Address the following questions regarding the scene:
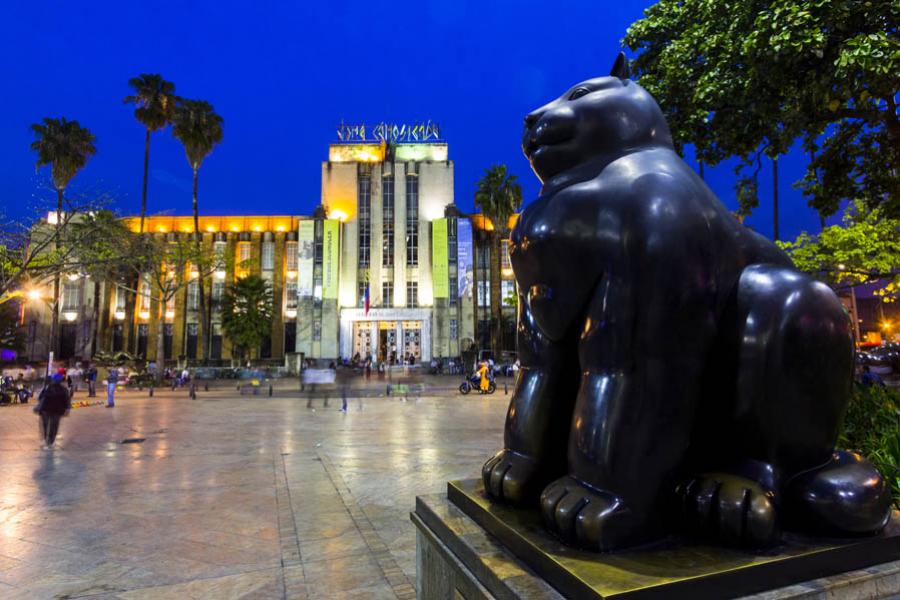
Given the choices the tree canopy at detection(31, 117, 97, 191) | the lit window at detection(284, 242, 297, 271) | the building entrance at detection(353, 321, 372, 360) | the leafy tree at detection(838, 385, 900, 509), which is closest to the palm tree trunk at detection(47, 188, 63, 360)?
the tree canopy at detection(31, 117, 97, 191)

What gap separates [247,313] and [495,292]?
19555 millimetres

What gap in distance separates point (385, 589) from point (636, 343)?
9.25 feet

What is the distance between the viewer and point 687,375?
1.50 m

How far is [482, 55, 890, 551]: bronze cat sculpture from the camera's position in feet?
4.70

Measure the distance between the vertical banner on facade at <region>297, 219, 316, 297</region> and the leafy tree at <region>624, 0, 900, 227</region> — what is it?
3546cm

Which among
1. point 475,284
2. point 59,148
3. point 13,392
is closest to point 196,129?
point 59,148

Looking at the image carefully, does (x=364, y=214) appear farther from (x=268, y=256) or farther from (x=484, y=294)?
(x=484, y=294)

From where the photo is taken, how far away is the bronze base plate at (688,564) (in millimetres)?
1223

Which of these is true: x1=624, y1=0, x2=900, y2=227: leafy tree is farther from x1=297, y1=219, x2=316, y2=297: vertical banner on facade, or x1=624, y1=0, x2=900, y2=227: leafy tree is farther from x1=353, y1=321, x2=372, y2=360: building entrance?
x1=297, y1=219, x2=316, y2=297: vertical banner on facade

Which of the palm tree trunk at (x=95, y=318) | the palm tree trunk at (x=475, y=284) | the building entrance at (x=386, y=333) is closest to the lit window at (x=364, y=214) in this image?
the building entrance at (x=386, y=333)

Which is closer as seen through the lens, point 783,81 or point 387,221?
point 783,81

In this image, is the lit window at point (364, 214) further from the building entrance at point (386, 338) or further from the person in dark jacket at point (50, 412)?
the person in dark jacket at point (50, 412)

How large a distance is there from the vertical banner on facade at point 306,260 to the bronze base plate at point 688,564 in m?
40.9

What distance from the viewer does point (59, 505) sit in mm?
5391
